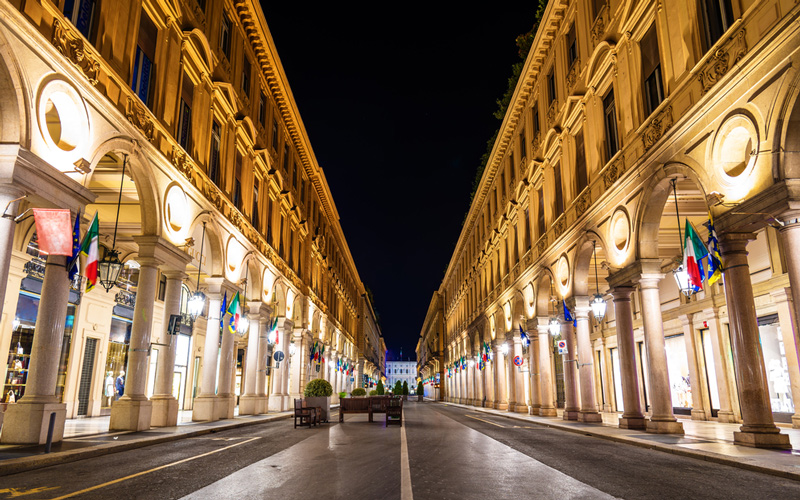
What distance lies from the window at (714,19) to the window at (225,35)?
690 inches

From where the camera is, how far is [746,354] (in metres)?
11.0

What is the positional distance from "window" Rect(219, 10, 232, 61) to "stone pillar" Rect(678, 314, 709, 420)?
22.4 meters

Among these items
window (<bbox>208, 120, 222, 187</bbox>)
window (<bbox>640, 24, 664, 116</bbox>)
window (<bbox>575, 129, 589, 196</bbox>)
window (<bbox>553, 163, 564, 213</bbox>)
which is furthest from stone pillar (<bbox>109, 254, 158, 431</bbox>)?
window (<bbox>553, 163, 564, 213</bbox>)

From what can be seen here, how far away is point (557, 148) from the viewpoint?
939 inches

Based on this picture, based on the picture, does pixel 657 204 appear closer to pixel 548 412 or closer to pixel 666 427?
pixel 666 427

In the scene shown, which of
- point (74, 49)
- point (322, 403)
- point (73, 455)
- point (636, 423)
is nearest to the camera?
point (73, 455)

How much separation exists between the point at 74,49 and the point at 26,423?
7849 millimetres

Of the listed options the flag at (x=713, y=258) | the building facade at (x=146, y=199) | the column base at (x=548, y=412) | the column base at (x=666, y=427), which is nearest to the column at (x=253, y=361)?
the building facade at (x=146, y=199)

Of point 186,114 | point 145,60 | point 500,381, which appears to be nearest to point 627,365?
point 186,114

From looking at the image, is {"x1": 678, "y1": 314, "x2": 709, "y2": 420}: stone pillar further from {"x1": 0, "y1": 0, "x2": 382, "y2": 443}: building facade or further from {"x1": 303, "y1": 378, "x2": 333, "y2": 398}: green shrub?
{"x1": 0, "y1": 0, "x2": 382, "y2": 443}: building facade

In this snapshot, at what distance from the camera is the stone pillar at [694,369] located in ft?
69.9

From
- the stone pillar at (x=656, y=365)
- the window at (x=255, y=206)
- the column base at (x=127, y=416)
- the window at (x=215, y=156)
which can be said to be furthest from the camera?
the window at (x=255, y=206)

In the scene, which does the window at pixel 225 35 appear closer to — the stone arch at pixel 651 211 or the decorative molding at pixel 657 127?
the decorative molding at pixel 657 127

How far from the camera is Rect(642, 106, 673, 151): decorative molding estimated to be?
1409cm
